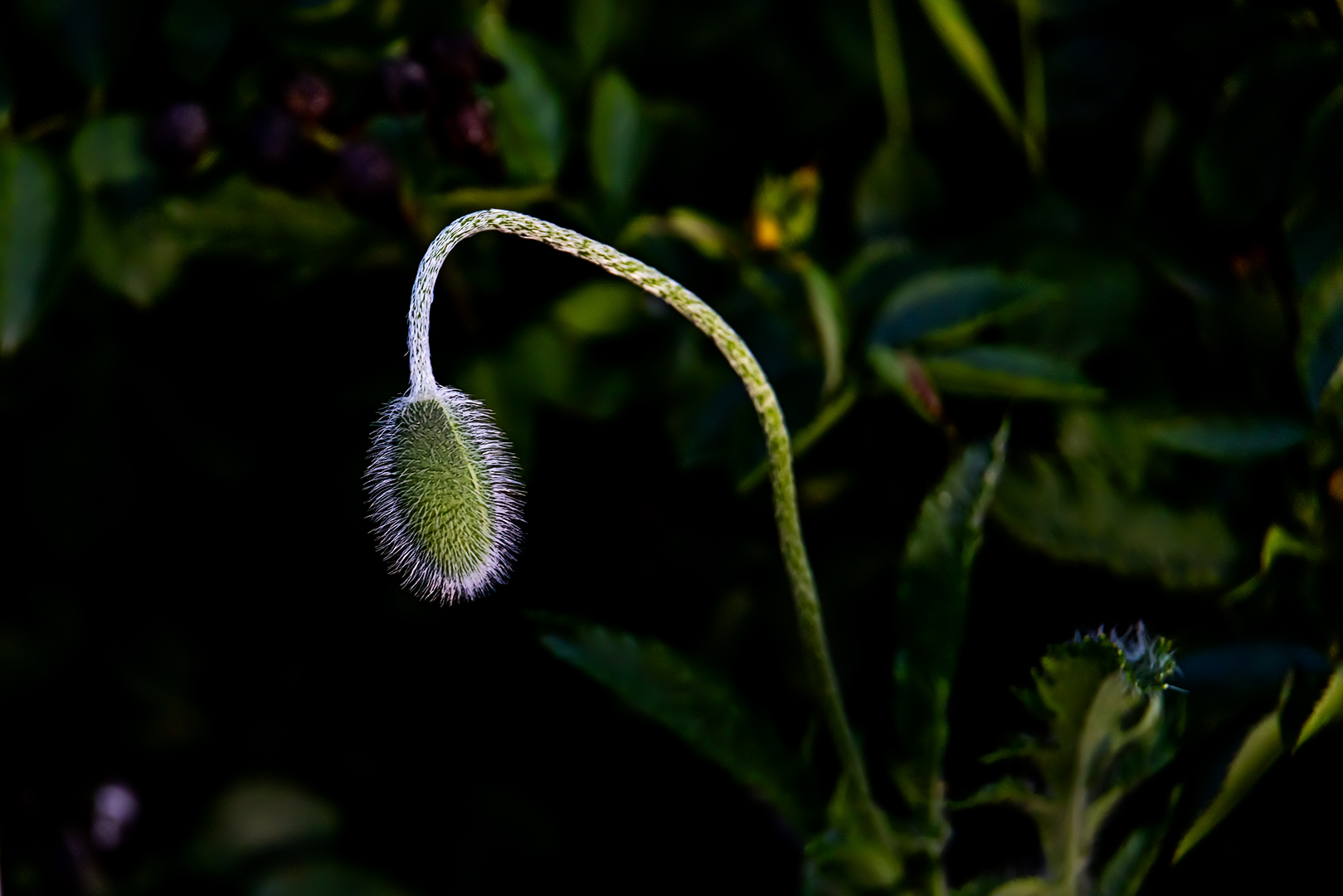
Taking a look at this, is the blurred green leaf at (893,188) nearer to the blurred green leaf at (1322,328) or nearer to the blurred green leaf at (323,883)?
the blurred green leaf at (1322,328)

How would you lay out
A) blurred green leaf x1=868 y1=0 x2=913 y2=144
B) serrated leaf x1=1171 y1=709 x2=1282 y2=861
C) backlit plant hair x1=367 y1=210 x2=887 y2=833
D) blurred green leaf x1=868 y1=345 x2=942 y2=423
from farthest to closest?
1. blurred green leaf x1=868 y1=0 x2=913 y2=144
2. blurred green leaf x1=868 y1=345 x2=942 y2=423
3. serrated leaf x1=1171 y1=709 x2=1282 y2=861
4. backlit plant hair x1=367 y1=210 x2=887 y2=833

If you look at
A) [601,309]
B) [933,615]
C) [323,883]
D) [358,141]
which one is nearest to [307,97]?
[358,141]

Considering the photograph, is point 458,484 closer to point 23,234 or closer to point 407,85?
point 407,85

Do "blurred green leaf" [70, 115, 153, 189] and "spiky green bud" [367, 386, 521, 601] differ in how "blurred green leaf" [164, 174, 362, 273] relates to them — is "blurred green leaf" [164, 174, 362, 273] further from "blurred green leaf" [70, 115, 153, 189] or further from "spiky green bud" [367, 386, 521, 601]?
"spiky green bud" [367, 386, 521, 601]

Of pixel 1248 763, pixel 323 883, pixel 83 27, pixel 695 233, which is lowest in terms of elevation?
pixel 323 883

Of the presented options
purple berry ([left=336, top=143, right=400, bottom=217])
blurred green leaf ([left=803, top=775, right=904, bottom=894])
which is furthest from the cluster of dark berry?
blurred green leaf ([left=803, top=775, right=904, bottom=894])

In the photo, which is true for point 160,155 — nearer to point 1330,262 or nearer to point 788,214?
point 788,214

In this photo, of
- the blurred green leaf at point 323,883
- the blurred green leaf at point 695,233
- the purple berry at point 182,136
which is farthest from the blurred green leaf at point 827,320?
the blurred green leaf at point 323,883
